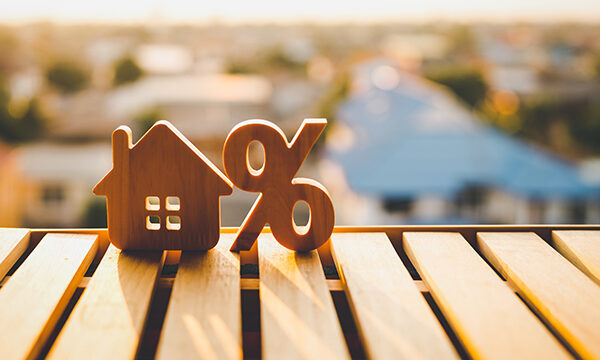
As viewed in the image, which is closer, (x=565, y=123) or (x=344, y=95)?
(x=344, y=95)

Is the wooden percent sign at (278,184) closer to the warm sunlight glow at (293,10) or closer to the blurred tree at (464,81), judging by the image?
the warm sunlight glow at (293,10)

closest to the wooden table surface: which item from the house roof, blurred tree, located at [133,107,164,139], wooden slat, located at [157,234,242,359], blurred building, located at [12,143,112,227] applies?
wooden slat, located at [157,234,242,359]

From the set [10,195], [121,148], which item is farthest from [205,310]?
[10,195]

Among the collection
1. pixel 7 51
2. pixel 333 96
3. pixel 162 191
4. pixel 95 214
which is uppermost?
pixel 7 51

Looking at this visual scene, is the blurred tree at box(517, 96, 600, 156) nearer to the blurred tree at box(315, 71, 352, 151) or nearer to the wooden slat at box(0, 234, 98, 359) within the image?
the blurred tree at box(315, 71, 352, 151)

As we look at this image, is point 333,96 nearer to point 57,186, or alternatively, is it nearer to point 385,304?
point 57,186

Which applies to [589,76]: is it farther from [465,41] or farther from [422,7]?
[422,7]

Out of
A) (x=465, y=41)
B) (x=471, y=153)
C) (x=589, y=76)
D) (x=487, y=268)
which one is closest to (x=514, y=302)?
(x=487, y=268)

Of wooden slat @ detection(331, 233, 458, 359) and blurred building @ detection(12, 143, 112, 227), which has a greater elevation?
wooden slat @ detection(331, 233, 458, 359)
